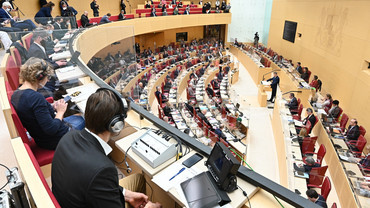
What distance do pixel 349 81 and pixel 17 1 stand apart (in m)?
15.2

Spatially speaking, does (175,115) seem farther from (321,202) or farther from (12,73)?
(12,73)

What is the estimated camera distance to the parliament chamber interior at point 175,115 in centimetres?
157

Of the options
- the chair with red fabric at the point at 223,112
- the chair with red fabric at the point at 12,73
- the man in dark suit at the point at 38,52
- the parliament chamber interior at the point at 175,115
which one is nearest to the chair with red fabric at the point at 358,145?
the parliament chamber interior at the point at 175,115

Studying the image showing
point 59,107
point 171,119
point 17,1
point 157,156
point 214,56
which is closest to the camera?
point 157,156

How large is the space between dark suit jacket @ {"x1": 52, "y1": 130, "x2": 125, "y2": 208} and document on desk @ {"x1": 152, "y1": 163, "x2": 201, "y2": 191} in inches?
19.8

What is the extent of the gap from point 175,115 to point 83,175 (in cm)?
727

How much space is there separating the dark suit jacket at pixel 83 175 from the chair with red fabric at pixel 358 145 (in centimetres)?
730

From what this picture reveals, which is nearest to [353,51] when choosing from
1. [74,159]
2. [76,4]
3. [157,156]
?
[157,156]

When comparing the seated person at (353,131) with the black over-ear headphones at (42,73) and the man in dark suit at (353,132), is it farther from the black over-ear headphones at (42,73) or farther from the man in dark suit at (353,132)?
the black over-ear headphones at (42,73)

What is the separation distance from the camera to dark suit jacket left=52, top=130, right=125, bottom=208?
4.46 ft

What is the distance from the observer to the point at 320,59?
12.9 m

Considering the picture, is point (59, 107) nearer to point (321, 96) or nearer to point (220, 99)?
point (220, 99)

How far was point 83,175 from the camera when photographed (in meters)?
1.36

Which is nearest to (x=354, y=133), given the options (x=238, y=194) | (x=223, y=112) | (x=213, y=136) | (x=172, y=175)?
(x=223, y=112)
